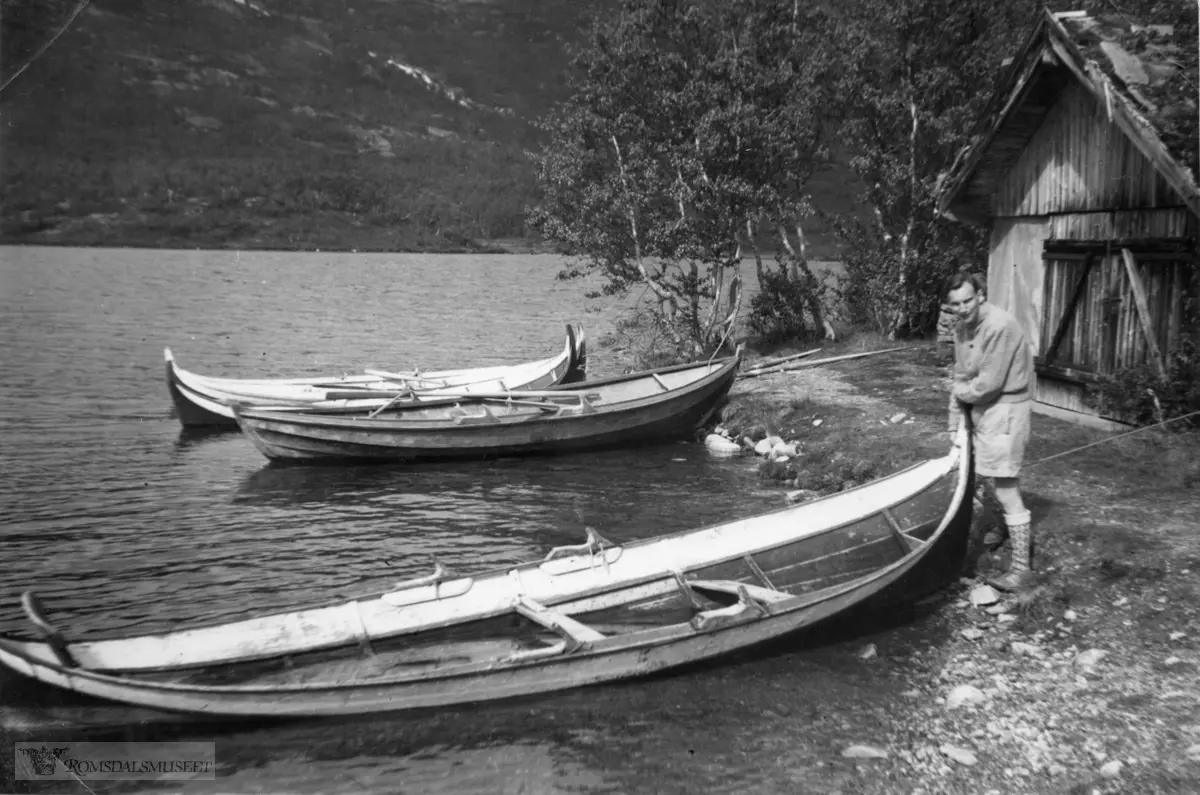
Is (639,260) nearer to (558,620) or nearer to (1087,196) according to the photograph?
(1087,196)

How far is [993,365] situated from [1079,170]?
7.42 metres

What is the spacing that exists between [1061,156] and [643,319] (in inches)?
705

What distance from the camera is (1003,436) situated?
8.47 m

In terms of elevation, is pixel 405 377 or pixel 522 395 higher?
pixel 405 377

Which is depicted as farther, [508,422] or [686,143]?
[686,143]

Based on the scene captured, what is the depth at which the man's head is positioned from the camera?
8.26 m

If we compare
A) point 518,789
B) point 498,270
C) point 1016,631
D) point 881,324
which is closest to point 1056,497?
point 1016,631

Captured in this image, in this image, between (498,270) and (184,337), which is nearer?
(184,337)

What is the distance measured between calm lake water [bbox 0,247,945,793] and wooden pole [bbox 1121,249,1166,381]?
5.81m

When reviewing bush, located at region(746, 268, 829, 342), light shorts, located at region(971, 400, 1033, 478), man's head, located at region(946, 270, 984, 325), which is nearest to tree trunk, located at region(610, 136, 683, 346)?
bush, located at region(746, 268, 829, 342)

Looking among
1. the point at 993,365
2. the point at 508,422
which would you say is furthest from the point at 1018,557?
the point at 508,422

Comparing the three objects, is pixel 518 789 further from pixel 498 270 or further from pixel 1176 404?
pixel 498 270

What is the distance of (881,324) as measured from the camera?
84.0 feet

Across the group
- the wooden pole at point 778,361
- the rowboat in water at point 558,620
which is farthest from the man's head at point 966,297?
the wooden pole at point 778,361
